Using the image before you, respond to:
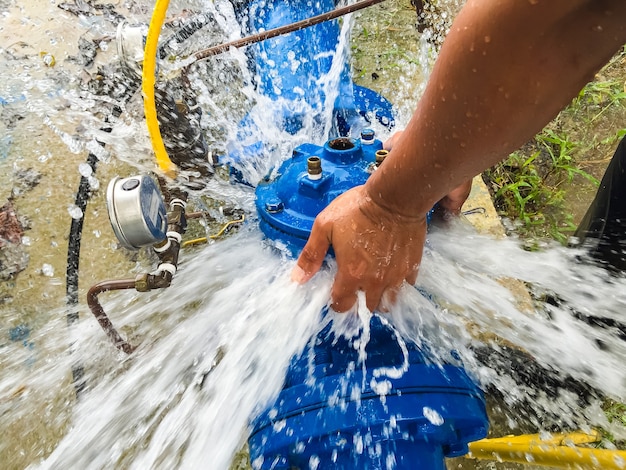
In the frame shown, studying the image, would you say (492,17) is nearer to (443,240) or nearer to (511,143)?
(511,143)

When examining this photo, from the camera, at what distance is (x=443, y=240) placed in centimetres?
134

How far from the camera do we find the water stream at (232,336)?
120 centimetres

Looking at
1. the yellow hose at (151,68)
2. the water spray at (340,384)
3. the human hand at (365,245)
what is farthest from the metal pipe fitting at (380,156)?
the yellow hose at (151,68)

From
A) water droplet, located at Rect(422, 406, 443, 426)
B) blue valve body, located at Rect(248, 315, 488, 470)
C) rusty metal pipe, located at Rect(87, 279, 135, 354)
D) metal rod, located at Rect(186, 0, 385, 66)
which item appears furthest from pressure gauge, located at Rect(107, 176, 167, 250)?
metal rod, located at Rect(186, 0, 385, 66)

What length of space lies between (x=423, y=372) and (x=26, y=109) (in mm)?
3217

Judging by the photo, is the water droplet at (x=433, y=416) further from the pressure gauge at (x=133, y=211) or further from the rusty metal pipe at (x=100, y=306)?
the rusty metal pipe at (x=100, y=306)

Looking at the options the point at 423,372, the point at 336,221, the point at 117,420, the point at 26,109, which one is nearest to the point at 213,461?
the point at 117,420

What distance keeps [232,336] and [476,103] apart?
952 millimetres

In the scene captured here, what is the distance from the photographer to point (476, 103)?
26.0 inches

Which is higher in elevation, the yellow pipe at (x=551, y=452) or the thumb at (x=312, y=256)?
the thumb at (x=312, y=256)

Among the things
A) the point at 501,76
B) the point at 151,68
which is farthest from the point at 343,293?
the point at 151,68

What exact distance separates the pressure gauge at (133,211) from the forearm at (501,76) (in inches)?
22.3

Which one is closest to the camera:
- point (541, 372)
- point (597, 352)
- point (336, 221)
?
point (336, 221)

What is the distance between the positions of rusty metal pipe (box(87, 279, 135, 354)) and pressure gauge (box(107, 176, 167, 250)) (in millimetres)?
280
